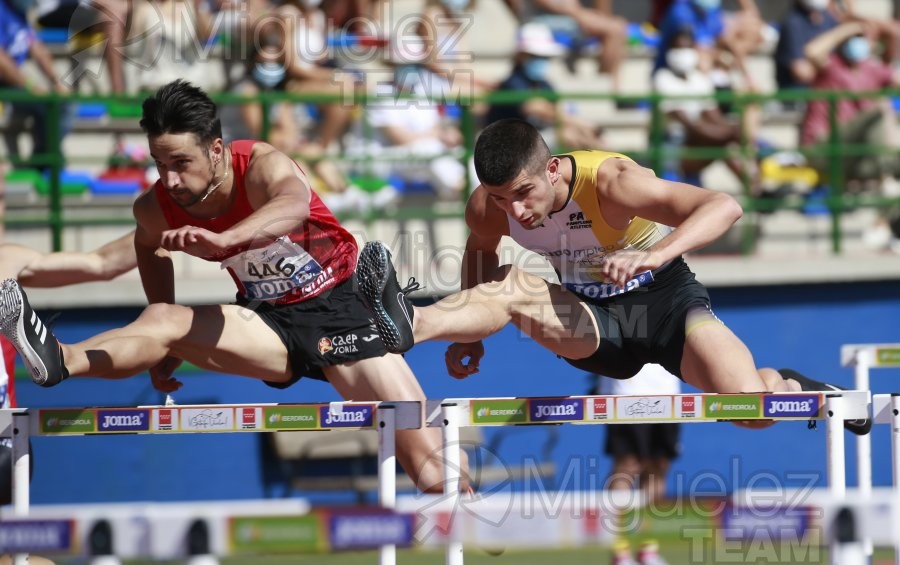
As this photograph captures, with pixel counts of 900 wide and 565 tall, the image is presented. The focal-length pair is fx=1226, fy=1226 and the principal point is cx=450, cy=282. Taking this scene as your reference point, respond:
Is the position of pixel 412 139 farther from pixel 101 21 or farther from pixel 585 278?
pixel 585 278

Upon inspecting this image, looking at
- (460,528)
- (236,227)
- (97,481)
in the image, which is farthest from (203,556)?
(97,481)

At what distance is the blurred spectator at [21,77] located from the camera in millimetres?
8711

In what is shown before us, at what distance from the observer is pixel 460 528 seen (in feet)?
11.4

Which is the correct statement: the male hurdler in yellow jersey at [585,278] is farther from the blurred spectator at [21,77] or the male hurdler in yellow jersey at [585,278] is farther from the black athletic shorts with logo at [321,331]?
the blurred spectator at [21,77]

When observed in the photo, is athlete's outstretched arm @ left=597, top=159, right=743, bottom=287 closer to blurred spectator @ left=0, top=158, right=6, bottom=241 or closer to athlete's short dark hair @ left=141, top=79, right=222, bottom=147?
athlete's short dark hair @ left=141, top=79, right=222, bottom=147

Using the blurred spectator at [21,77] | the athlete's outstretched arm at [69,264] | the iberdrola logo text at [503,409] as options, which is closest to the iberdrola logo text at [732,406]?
the iberdrola logo text at [503,409]

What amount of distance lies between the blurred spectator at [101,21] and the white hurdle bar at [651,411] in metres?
5.67

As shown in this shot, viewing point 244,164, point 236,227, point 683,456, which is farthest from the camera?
point 683,456

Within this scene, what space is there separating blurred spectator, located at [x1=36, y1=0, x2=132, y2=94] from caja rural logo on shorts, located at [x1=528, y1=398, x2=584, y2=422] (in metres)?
5.76

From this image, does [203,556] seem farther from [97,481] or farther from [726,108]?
[726,108]

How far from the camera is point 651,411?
4.85 metres

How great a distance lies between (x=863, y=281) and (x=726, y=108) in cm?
185

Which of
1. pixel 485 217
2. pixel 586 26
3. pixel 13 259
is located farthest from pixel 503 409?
pixel 586 26

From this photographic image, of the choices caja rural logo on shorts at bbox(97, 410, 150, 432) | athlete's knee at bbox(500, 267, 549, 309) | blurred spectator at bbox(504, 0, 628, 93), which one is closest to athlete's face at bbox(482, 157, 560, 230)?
athlete's knee at bbox(500, 267, 549, 309)
